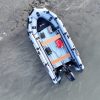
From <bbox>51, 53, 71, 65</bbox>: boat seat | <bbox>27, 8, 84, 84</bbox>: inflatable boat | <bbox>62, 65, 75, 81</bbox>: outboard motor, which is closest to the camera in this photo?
<bbox>27, 8, 84, 84</bbox>: inflatable boat

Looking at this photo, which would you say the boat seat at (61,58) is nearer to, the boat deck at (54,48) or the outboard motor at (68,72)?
the boat deck at (54,48)

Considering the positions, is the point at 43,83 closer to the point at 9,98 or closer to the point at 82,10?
the point at 9,98

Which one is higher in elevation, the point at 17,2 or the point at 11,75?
the point at 17,2

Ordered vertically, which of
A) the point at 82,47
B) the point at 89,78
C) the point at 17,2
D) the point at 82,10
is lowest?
the point at 89,78

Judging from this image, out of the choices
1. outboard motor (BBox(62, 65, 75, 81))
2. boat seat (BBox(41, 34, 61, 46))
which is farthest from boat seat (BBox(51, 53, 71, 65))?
boat seat (BBox(41, 34, 61, 46))

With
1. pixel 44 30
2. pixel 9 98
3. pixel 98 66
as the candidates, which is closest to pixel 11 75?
pixel 9 98

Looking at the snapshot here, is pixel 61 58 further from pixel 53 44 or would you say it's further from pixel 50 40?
pixel 50 40

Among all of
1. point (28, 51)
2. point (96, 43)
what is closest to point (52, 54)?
point (28, 51)

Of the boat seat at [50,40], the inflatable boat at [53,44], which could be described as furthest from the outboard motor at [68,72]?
the boat seat at [50,40]

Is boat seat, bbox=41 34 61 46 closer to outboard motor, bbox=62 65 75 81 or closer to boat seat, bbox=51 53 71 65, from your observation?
boat seat, bbox=51 53 71 65
